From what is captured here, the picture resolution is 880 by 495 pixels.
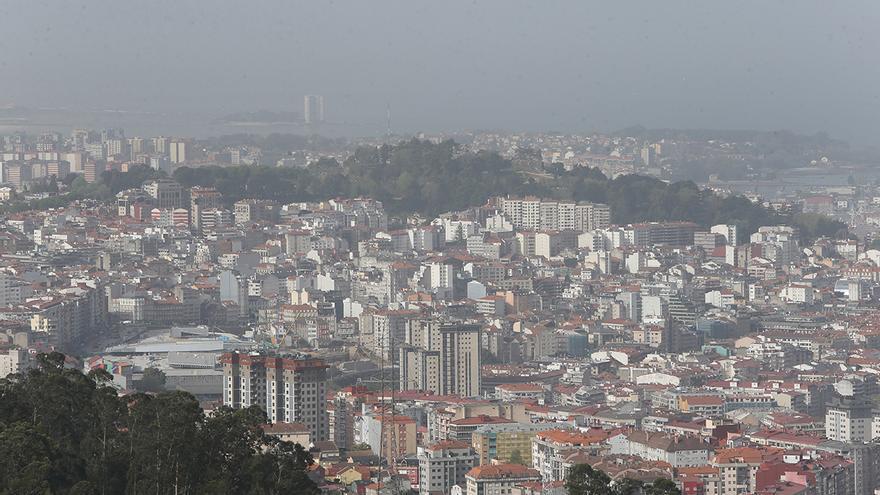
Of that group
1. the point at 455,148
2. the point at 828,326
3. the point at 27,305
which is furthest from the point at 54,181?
the point at 828,326

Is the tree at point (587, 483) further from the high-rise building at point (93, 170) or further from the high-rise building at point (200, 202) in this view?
the high-rise building at point (93, 170)

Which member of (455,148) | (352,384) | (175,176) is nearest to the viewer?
(352,384)

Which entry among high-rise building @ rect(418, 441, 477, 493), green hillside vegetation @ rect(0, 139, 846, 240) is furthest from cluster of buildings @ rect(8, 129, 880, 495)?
green hillside vegetation @ rect(0, 139, 846, 240)

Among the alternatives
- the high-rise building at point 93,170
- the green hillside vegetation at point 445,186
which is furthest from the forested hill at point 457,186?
the high-rise building at point 93,170

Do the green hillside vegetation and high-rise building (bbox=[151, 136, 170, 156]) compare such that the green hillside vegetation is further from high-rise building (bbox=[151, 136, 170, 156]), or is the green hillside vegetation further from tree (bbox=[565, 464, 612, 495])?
tree (bbox=[565, 464, 612, 495])

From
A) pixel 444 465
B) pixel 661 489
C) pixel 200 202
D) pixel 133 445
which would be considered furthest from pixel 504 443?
pixel 200 202

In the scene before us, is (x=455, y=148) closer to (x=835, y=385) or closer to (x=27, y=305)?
(x=27, y=305)
